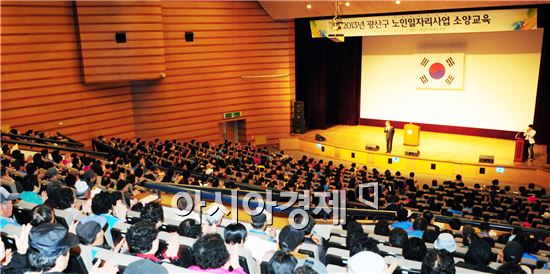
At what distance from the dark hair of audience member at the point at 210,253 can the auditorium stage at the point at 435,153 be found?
13.2 m

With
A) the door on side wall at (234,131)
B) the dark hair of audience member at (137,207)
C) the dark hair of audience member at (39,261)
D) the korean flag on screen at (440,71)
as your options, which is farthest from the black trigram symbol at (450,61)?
the dark hair of audience member at (39,261)

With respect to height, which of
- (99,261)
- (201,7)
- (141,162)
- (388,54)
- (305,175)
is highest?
(201,7)

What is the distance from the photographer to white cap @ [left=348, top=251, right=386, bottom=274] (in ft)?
9.16

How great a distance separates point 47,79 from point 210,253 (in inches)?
511

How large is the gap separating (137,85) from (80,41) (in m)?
2.54

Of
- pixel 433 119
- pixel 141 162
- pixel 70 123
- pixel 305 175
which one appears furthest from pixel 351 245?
pixel 433 119

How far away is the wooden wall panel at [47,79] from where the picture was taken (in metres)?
12.9

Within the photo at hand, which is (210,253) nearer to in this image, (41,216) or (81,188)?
(41,216)

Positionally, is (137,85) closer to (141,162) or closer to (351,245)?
(141,162)

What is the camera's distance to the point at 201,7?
16.9 metres

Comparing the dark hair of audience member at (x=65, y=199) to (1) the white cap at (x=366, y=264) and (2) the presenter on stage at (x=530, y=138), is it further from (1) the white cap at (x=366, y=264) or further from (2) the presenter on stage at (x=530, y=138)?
(2) the presenter on stage at (x=530, y=138)

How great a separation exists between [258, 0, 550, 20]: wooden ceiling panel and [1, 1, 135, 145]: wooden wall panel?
6.74 metres

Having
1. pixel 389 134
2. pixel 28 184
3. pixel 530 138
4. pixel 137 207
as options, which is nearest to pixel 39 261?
pixel 137 207

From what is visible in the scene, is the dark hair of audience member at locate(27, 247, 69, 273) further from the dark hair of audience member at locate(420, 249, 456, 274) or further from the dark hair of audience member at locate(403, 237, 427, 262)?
the dark hair of audience member at locate(403, 237, 427, 262)
